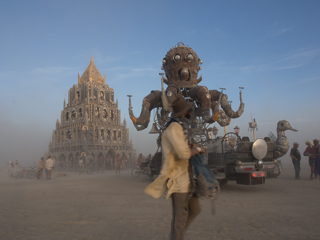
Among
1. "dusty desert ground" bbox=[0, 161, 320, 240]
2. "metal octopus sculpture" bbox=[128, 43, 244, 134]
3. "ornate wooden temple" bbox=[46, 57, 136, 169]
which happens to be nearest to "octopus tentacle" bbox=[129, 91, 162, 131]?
"metal octopus sculpture" bbox=[128, 43, 244, 134]

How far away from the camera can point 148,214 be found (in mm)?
4754

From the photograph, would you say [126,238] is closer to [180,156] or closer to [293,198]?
[180,156]

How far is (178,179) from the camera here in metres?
2.52

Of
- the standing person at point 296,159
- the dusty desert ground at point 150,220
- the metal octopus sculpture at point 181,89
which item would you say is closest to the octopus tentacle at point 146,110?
the metal octopus sculpture at point 181,89

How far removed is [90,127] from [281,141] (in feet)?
91.9

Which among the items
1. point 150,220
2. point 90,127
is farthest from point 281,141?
point 90,127

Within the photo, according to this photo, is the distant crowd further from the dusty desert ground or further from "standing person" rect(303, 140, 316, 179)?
the dusty desert ground

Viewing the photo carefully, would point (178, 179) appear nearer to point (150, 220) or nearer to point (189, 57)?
point (150, 220)

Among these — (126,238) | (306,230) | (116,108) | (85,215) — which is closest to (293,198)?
(306,230)

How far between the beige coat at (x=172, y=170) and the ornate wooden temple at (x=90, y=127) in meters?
29.0

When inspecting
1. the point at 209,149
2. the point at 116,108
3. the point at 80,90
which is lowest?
the point at 209,149

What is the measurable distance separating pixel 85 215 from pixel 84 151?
1060 inches

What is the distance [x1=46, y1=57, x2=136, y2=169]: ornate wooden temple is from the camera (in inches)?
1264

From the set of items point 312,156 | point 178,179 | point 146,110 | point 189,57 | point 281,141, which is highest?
point 189,57
